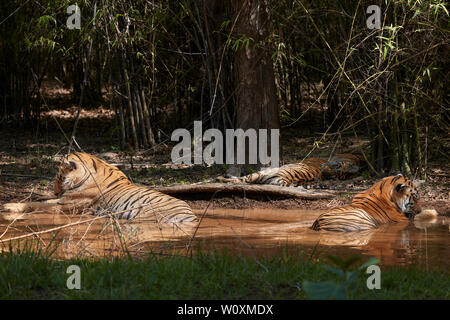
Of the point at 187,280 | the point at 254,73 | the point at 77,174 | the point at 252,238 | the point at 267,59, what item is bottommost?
the point at 252,238

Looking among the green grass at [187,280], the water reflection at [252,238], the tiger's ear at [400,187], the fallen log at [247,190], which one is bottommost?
the water reflection at [252,238]

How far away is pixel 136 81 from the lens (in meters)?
10.5

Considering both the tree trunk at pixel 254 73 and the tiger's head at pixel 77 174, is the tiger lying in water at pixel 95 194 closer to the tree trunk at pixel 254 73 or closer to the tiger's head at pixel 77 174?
the tiger's head at pixel 77 174

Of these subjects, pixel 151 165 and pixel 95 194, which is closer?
pixel 95 194

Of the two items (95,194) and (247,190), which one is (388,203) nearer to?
(247,190)

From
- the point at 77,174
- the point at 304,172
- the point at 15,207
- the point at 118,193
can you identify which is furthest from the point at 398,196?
the point at 15,207

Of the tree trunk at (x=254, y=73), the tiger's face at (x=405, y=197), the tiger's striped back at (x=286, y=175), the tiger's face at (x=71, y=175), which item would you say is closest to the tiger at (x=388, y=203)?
the tiger's face at (x=405, y=197)

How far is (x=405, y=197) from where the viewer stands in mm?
6371

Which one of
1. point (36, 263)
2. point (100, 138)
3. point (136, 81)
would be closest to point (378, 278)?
point (36, 263)

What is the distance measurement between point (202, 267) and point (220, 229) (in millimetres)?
2269

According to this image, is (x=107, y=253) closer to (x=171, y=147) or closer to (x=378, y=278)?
(x=378, y=278)

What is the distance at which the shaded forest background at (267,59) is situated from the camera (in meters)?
6.79

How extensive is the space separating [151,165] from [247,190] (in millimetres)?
2736

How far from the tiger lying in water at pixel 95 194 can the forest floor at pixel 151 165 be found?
0.38 meters
